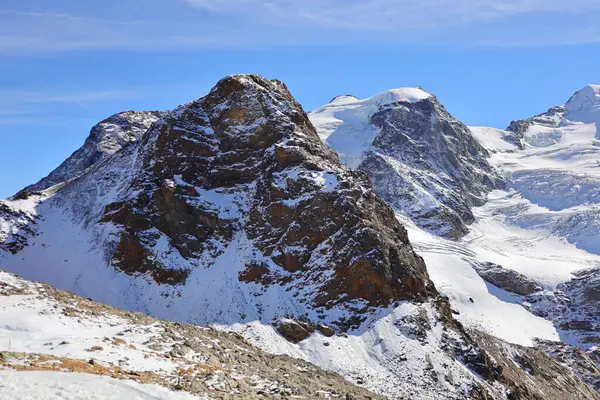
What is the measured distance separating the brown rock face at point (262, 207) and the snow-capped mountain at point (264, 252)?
0.18 meters

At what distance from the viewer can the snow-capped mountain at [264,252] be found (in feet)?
220

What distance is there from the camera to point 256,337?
216 ft

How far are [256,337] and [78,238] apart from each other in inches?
1237

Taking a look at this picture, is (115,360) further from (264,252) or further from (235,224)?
(235,224)

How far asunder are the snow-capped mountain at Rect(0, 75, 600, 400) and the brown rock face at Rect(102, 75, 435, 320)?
18cm

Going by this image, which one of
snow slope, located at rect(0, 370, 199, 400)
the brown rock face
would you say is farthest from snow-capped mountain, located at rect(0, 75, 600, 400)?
snow slope, located at rect(0, 370, 199, 400)

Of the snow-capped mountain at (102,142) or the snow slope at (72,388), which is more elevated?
the snow-capped mountain at (102,142)

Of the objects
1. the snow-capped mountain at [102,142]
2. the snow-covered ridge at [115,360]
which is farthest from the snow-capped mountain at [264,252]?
the snow-capped mountain at [102,142]

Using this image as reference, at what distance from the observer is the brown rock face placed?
74.9 metres

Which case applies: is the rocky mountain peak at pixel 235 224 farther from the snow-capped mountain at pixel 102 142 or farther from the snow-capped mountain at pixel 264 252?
the snow-capped mountain at pixel 102 142

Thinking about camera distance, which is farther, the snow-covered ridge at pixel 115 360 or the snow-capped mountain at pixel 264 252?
the snow-capped mountain at pixel 264 252

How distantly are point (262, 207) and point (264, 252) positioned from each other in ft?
22.7

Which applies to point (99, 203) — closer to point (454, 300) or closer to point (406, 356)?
point (406, 356)

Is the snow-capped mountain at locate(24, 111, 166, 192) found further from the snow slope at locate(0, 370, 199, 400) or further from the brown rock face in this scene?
the snow slope at locate(0, 370, 199, 400)
